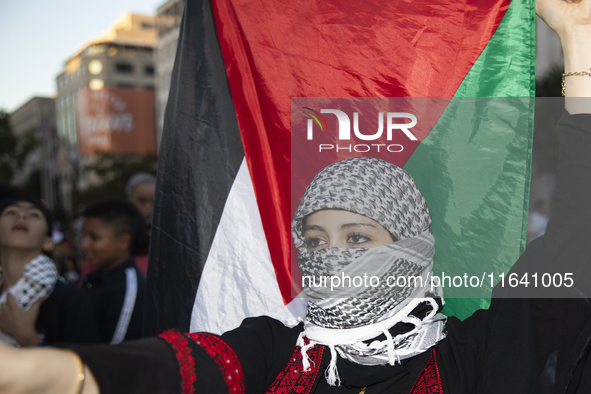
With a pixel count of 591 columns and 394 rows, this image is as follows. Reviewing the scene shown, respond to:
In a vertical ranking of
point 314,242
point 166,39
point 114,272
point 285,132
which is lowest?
point 114,272

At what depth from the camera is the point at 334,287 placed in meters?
1.40

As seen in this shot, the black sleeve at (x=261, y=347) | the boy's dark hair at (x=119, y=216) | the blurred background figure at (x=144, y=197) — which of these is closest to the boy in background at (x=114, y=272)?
the boy's dark hair at (x=119, y=216)

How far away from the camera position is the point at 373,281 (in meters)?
1.35

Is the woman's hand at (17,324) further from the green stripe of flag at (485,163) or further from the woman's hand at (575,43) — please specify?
the woman's hand at (575,43)

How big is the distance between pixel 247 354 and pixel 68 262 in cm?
608

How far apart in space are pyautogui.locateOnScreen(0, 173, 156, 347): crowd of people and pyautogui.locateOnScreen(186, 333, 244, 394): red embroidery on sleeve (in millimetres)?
1533

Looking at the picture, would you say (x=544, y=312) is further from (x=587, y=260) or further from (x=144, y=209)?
(x=144, y=209)

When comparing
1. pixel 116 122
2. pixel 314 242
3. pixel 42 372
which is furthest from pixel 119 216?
pixel 116 122

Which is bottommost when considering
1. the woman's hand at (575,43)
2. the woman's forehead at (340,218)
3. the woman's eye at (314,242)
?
the woman's eye at (314,242)

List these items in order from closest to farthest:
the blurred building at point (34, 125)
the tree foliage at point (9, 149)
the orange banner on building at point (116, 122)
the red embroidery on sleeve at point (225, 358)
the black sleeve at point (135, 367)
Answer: the black sleeve at point (135, 367)
the red embroidery on sleeve at point (225, 358)
the tree foliage at point (9, 149)
the blurred building at point (34, 125)
the orange banner on building at point (116, 122)

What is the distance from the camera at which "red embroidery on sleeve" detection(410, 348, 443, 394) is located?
1.31 meters

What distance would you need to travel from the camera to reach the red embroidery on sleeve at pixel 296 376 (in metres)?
1.36

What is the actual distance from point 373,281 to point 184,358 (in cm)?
56

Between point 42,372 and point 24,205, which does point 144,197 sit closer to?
point 24,205
